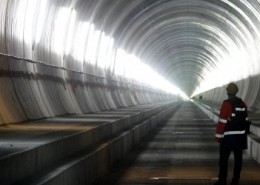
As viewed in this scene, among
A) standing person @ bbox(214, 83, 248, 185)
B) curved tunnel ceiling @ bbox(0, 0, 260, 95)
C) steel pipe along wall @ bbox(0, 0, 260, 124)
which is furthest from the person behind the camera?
curved tunnel ceiling @ bbox(0, 0, 260, 95)

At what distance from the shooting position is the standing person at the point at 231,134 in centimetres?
1253

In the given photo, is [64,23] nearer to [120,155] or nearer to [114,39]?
[120,155]

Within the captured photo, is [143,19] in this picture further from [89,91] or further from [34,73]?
[34,73]

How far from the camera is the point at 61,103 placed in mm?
26500

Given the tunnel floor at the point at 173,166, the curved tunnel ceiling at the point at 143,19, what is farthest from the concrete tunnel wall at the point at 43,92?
the tunnel floor at the point at 173,166

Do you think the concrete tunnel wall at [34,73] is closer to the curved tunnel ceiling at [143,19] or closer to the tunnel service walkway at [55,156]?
the curved tunnel ceiling at [143,19]

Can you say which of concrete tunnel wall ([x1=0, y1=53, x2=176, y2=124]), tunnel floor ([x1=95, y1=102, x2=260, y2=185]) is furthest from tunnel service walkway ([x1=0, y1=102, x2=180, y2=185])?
concrete tunnel wall ([x1=0, y1=53, x2=176, y2=124])

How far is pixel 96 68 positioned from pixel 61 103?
11537 mm

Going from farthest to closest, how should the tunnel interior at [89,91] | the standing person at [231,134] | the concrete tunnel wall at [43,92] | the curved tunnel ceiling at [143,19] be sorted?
the curved tunnel ceiling at [143,19], the concrete tunnel wall at [43,92], the tunnel interior at [89,91], the standing person at [231,134]

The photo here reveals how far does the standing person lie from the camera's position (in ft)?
41.1

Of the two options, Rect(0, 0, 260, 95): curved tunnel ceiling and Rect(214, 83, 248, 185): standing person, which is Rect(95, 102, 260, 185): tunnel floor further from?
Rect(0, 0, 260, 95): curved tunnel ceiling

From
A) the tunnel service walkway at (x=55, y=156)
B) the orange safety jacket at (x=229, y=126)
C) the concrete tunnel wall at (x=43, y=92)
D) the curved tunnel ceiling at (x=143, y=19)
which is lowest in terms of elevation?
the tunnel service walkway at (x=55, y=156)

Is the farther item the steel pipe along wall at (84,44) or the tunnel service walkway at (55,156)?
the steel pipe along wall at (84,44)

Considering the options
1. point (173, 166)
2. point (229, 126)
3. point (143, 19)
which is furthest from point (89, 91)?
point (229, 126)
